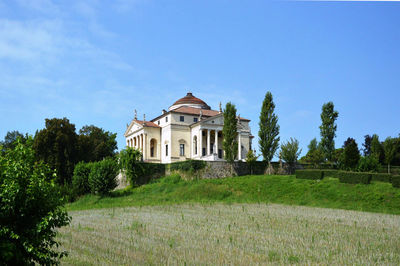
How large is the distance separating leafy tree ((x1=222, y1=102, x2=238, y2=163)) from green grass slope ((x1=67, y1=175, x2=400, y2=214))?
4.85 meters

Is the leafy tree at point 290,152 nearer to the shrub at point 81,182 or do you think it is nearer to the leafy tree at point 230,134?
the leafy tree at point 230,134

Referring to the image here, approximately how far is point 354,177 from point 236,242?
77.9ft

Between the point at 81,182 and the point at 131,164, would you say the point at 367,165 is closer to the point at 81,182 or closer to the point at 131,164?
the point at 131,164

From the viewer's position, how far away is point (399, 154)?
66250 millimetres

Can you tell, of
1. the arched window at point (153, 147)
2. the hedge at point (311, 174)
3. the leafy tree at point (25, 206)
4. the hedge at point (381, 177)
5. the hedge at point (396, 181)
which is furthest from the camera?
the arched window at point (153, 147)

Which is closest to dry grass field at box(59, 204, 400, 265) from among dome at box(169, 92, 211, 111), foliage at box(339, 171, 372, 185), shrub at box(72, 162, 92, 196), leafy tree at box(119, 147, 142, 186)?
foliage at box(339, 171, 372, 185)

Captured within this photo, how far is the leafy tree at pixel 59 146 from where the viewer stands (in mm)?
54969

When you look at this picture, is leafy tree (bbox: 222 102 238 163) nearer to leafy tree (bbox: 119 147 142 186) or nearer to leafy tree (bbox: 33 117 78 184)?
leafy tree (bbox: 119 147 142 186)

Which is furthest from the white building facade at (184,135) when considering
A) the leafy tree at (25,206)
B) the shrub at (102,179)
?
the leafy tree at (25,206)

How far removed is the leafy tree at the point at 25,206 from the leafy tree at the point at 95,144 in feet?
170

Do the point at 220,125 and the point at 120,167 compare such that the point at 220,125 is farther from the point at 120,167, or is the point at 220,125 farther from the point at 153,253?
the point at 153,253

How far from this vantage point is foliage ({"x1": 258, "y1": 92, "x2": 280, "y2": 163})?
153ft

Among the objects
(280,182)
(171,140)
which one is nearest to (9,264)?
(280,182)

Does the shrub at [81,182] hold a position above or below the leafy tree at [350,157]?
below
